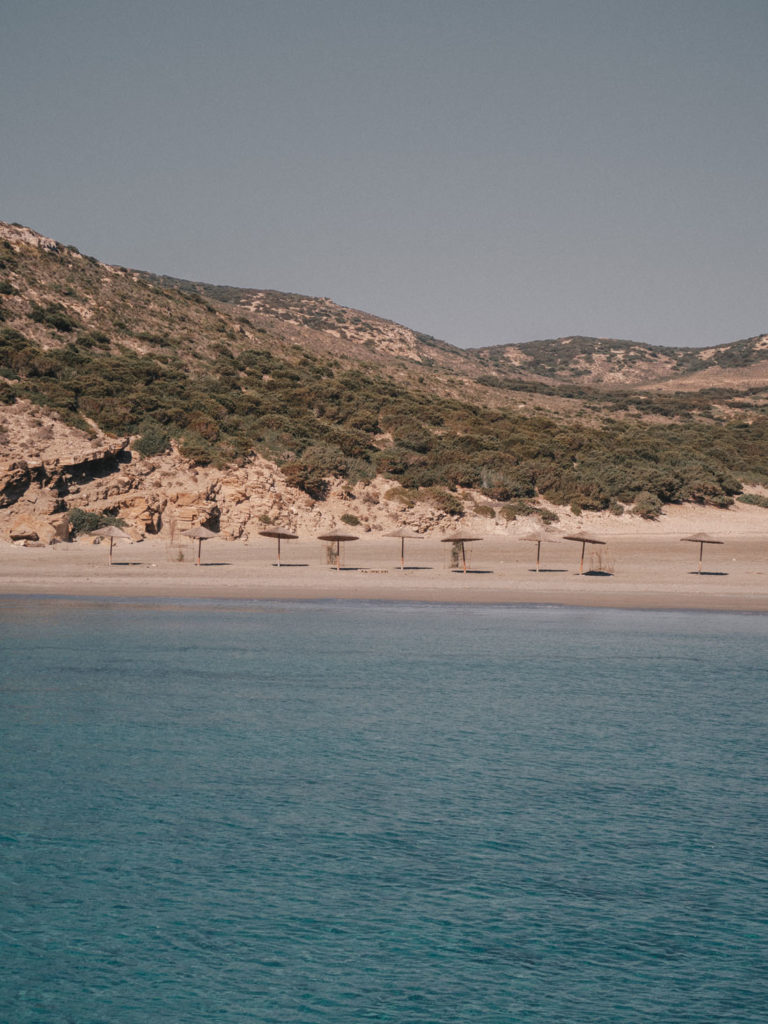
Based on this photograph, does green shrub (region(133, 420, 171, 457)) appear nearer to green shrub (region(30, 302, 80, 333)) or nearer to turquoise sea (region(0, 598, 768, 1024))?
green shrub (region(30, 302, 80, 333))

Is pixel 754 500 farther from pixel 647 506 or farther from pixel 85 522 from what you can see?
pixel 85 522

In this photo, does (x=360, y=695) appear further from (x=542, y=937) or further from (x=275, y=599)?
(x=275, y=599)

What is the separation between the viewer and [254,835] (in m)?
9.19

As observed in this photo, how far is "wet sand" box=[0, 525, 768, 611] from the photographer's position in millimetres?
29250

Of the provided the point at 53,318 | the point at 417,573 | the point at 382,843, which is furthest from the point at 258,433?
the point at 382,843

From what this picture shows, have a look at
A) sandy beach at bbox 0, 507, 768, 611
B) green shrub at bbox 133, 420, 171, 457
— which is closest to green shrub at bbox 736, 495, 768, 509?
sandy beach at bbox 0, 507, 768, 611

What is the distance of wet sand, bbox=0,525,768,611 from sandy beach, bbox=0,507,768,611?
4cm

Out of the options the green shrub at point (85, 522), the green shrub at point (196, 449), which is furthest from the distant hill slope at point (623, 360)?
the green shrub at point (85, 522)

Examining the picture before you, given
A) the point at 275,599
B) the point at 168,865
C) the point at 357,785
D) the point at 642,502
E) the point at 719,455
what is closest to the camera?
the point at 168,865

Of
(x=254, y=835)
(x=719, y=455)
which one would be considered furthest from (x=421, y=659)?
(x=719, y=455)

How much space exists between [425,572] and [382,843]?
24.9m

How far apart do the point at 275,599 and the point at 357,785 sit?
18.4m

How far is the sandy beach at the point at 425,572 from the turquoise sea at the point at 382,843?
11.3 metres

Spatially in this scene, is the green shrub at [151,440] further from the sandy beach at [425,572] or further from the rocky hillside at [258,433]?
the sandy beach at [425,572]
